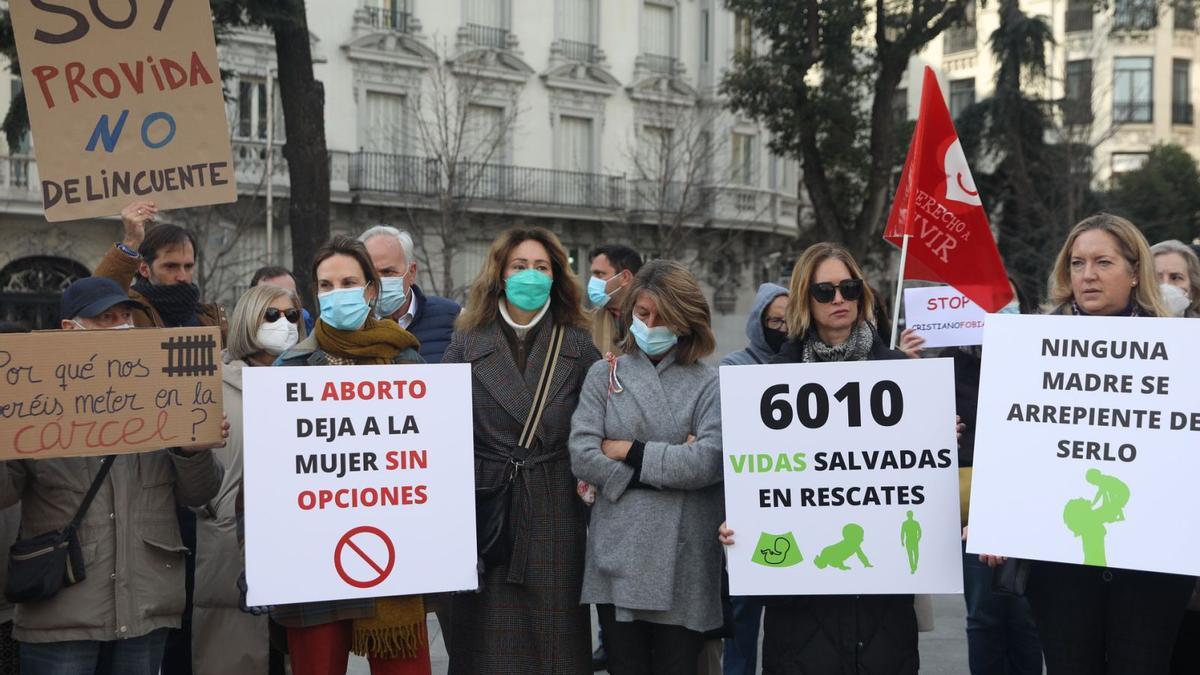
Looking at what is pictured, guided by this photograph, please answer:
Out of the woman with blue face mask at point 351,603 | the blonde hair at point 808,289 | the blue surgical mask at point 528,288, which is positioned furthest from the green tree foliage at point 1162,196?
the woman with blue face mask at point 351,603

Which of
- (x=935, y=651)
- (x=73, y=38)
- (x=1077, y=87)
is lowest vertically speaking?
(x=935, y=651)

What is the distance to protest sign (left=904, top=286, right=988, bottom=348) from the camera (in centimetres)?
680

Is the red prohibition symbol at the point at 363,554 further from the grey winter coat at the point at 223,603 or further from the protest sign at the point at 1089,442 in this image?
the protest sign at the point at 1089,442

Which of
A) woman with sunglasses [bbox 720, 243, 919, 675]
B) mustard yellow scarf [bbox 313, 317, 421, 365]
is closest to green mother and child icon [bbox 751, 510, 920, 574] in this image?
woman with sunglasses [bbox 720, 243, 919, 675]

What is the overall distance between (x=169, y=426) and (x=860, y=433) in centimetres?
232

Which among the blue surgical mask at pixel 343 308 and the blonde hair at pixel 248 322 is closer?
the blue surgical mask at pixel 343 308

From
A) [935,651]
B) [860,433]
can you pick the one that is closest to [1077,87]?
[935,651]

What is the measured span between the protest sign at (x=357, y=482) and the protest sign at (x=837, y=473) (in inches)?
38.0

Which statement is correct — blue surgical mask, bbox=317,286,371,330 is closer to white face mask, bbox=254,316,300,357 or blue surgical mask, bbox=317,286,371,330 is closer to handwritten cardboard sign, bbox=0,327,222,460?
handwritten cardboard sign, bbox=0,327,222,460

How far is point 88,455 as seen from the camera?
4.07 metres

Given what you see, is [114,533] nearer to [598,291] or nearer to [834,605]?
[834,605]

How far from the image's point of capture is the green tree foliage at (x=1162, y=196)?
28.4m

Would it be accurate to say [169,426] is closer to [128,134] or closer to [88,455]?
[88,455]

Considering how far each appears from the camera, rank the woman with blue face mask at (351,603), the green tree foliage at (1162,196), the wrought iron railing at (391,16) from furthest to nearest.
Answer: the wrought iron railing at (391,16)
the green tree foliage at (1162,196)
the woman with blue face mask at (351,603)
